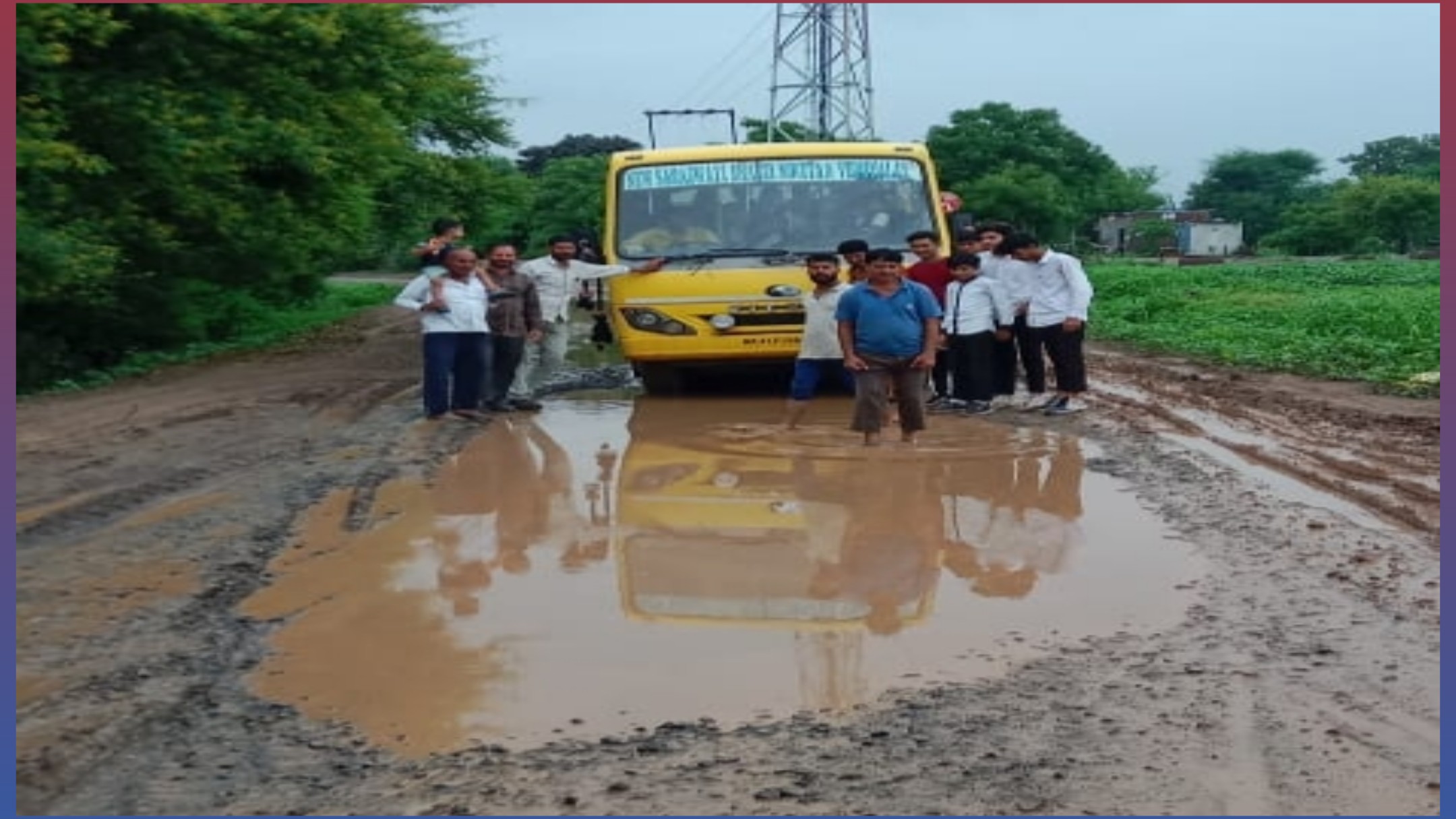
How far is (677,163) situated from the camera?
40.3 feet

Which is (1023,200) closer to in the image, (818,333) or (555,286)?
(555,286)

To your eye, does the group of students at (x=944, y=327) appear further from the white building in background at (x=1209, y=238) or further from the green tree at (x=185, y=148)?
the white building in background at (x=1209, y=238)

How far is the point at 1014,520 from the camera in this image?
291 inches

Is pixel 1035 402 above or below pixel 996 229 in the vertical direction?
below

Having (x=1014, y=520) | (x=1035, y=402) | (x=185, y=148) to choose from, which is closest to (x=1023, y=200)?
(x=185, y=148)

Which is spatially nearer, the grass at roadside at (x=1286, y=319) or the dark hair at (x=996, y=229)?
the dark hair at (x=996, y=229)

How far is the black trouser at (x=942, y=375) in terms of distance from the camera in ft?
39.9

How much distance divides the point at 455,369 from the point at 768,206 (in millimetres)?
2689

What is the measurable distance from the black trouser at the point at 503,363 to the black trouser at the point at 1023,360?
352cm

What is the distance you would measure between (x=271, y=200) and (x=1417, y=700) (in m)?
15.6

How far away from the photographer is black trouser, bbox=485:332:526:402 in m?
11.6

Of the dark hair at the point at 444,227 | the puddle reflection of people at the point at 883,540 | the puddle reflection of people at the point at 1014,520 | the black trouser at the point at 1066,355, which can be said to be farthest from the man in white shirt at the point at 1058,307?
the dark hair at the point at 444,227

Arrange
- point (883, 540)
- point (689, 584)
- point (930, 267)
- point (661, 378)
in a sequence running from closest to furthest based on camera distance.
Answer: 1. point (689, 584)
2. point (883, 540)
3. point (930, 267)
4. point (661, 378)

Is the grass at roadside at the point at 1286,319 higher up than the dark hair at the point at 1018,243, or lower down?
lower down
